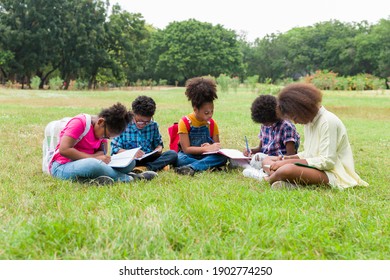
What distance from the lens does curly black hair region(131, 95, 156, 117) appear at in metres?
5.16

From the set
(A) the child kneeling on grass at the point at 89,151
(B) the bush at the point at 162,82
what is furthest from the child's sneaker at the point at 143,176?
(B) the bush at the point at 162,82

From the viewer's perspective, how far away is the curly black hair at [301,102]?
4109mm

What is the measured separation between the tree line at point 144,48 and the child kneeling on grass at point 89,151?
123ft

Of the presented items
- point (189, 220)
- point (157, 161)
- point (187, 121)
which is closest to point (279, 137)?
point (187, 121)

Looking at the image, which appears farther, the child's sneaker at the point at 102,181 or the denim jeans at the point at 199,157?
the denim jeans at the point at 199,157

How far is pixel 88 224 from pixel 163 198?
0.92m

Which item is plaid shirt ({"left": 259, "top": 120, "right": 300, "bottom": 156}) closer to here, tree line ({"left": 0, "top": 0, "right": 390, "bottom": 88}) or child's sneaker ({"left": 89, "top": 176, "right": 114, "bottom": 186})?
child's sneaker ({"left": 89, "top": 176, "right": 114, "bottom": 186})

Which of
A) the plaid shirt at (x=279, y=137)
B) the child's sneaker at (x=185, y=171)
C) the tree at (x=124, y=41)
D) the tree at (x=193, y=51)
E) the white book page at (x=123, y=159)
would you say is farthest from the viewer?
the tree at (x=193, y=51)

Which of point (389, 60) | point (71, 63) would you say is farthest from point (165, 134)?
point (389, 60)

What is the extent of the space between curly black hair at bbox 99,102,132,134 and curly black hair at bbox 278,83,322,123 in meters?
1.47

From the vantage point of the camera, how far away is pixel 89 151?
4.60m

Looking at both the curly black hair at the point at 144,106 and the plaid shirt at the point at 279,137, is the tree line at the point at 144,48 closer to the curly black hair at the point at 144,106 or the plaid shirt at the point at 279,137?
the curly black hair at the point at 144,106

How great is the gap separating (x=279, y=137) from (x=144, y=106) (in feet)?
5.09
